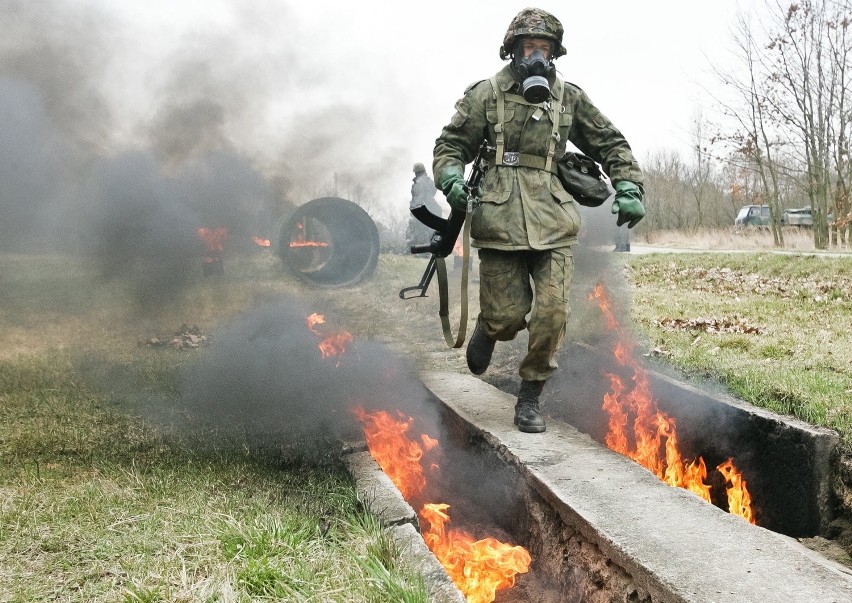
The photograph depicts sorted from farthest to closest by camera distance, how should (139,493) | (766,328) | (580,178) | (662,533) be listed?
(766,328), (580,178), (139,493), (662,533)

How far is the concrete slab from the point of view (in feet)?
6.72

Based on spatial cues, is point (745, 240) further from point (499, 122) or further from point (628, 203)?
point (499, 122)

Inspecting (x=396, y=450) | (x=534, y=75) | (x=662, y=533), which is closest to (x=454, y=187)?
(x=534, y=75)

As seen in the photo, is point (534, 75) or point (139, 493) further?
point (534, 75)

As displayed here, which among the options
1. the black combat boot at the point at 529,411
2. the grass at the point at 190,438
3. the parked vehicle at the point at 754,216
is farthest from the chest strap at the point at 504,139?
the parked vehicle at the point at 754,216

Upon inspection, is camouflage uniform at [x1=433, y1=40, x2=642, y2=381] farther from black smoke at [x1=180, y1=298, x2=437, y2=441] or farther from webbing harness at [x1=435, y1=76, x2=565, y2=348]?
black smoke at [x1=180, y1=298, x2=437, y2=441]

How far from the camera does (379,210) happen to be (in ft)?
32.6

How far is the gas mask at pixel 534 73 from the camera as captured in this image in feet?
11.1

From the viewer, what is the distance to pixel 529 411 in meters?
3.60

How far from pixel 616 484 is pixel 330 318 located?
407 cm

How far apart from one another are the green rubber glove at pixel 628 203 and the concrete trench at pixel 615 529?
3.33 ft

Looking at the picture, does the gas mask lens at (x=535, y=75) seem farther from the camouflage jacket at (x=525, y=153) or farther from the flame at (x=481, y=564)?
the flame at (x=481, y=564)

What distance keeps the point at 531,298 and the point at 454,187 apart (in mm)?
718

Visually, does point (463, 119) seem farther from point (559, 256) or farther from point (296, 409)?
point (296, 409)
